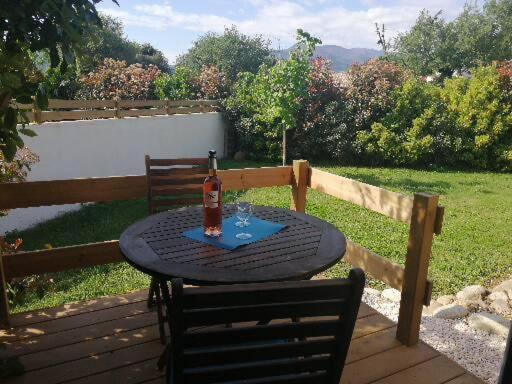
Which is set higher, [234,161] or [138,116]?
[138,116]

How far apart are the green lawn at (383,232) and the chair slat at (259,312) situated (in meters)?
2.06

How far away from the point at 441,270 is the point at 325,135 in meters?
6.57

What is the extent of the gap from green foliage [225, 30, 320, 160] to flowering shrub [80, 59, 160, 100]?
242 cm

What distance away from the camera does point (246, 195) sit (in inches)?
296

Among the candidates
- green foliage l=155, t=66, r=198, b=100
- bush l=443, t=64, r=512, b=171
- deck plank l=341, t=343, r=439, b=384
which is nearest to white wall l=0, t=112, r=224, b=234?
green foliage l=155, t=66, r=198, b=100

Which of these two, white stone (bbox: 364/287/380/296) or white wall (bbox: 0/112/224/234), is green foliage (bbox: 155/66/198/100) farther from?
white stone (bbox: 364/287/380/296)

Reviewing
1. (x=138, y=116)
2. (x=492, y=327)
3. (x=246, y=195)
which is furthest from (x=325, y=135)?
(x=492, y=327)

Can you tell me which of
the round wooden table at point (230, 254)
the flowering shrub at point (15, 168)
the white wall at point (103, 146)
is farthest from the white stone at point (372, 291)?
the white wall at point (103, 146)

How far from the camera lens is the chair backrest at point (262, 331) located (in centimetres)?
106

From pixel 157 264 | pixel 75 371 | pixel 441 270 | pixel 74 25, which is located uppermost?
pixel 74 25

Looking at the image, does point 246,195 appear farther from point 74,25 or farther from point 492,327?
point 74,25

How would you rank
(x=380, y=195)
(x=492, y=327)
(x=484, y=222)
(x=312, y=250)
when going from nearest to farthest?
(x=312, y=250), (x=380, y=195), (x=492, y=327), (x=484, y=222)

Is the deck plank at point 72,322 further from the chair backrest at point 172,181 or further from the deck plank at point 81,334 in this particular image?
the chair backrest at point 172,181

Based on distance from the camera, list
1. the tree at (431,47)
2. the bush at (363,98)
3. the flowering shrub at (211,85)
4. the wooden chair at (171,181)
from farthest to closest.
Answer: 1. the tree at (431,47)
2. the flowering shrub at (211,85)
3. the bush at (363,98)
4. the wooden chair at (171,181)
